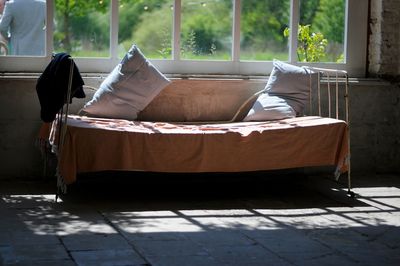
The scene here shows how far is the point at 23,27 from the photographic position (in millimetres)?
6996

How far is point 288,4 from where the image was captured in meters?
7.62

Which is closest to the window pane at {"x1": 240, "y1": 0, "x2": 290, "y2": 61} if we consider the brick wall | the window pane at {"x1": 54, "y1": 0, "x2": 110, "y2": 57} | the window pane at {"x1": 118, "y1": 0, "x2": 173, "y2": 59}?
the window pane at {"x1": 118, "y1": 0, "x2": 173, "y2": 59}

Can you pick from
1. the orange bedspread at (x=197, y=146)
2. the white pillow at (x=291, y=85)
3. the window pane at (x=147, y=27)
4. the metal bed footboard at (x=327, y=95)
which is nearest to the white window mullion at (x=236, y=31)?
the white pillow at (x=291, y=85)

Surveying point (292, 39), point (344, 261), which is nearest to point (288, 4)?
point (292, 39)

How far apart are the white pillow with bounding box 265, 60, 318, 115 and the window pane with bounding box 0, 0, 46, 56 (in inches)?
79.1

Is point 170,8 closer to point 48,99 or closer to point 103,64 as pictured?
point 103,64

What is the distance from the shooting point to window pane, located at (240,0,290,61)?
752 cm

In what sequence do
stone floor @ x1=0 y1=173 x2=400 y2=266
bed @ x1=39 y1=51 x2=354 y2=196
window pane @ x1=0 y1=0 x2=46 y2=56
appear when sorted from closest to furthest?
stone floor @ x1=0 y1=173 x2=400 y2=266 → bed @ x1=39 y1=51 x2=354 y2=196 → window pane @ x1=0 y1=0 x2=46 y2=56

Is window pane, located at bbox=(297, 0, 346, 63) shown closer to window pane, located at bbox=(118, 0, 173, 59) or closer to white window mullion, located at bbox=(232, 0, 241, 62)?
white window mullion, located at bbox=(232, 0, 241, 62)

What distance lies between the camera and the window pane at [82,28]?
7.07 metres

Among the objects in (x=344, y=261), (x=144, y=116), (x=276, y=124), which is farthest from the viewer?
(x=144, y=116)

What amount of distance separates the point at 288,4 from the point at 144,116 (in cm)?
173

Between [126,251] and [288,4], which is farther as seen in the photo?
[288,4]

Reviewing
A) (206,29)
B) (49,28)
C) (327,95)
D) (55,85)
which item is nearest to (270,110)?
(327,95)
